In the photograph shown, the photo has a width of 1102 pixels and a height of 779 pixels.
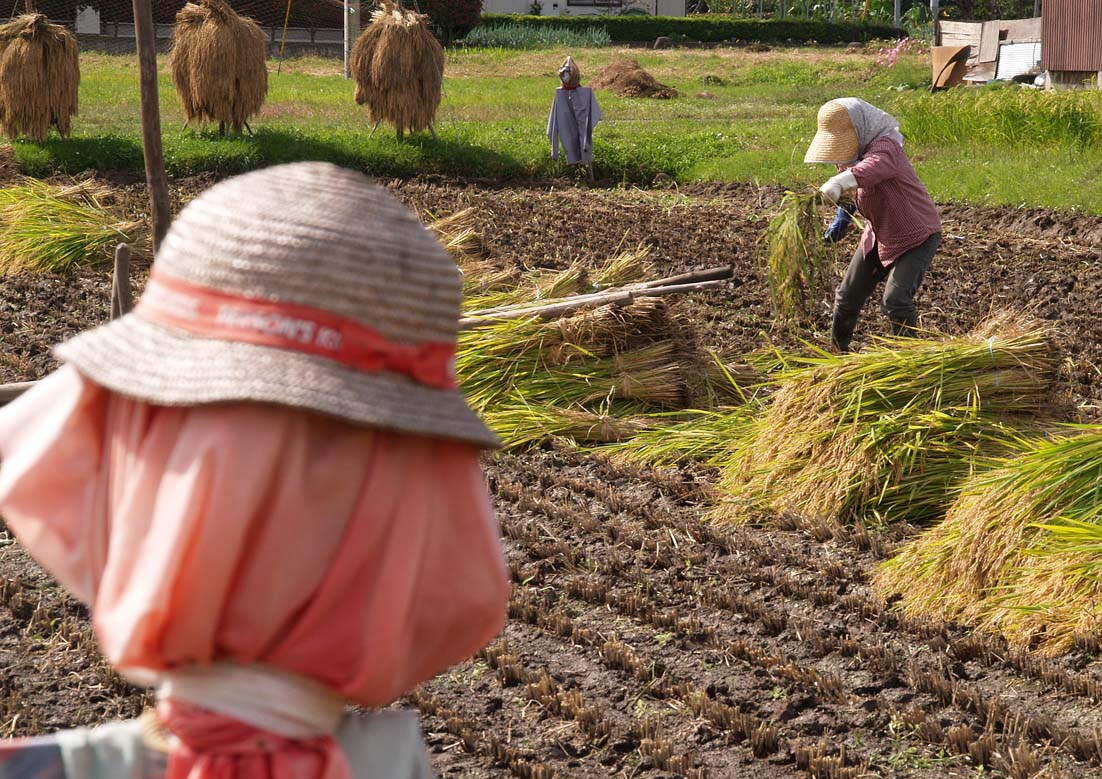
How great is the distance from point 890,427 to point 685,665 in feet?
5.32

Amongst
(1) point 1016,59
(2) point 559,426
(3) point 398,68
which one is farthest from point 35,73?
(1) point 1016,59

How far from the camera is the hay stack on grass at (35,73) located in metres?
14.2

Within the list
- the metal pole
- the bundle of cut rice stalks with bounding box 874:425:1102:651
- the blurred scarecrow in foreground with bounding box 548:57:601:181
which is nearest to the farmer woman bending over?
the bundle of cut rice stalks with bounding box 874:425:1102:651

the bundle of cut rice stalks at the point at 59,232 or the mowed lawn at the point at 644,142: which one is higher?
the mowed lawn at the point at 644,142

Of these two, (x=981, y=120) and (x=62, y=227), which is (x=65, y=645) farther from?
(x=981, y=120)

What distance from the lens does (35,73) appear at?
14.3 m

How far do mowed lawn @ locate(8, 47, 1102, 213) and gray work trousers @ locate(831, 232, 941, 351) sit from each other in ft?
18.9

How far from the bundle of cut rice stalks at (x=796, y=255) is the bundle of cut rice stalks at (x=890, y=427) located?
1.29 meters

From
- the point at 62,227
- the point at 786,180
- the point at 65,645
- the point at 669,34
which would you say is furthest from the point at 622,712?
the point at 669,34

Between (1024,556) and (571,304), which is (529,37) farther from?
(1024,556)

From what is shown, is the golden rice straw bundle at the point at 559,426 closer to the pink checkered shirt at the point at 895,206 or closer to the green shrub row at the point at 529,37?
the pink checkered shirt at the point at 895,206

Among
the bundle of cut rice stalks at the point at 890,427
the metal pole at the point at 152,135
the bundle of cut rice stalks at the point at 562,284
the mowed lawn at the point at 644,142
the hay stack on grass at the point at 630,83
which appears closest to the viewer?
the metal pole at the point at 152,135

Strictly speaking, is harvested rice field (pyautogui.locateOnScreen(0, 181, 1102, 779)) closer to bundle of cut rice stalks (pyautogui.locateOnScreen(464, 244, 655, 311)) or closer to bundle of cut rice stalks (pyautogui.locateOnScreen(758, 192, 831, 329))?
bundle of cut rice stalks (pyautogui.locateOnScreen(464, 244, 655, 311))

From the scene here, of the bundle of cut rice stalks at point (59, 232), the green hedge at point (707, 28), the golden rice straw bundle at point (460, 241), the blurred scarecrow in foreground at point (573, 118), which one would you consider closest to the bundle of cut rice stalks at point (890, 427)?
the golden rice straw bundle at point (460, 241)
